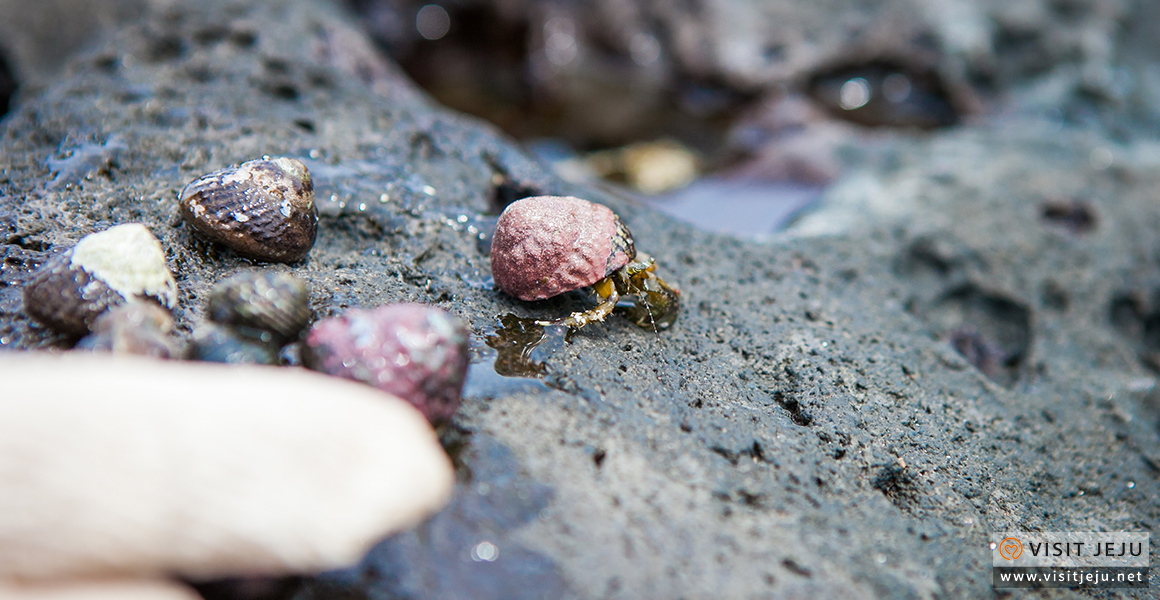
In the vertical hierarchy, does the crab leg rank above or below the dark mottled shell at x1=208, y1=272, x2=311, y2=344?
Result: below

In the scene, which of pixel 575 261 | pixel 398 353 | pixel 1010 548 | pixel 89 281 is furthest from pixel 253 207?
pixel 1010 548

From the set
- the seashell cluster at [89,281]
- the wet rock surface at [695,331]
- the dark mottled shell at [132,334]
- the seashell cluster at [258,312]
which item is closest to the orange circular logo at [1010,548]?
the wet rock surface at [695,331]

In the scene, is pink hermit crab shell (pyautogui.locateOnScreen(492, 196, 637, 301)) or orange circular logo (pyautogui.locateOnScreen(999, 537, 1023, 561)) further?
pink hermit crab shell (pyautogui.locateOnScreen(492, 196, 637, 301))

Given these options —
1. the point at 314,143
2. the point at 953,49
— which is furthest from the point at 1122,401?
the point at 953,49

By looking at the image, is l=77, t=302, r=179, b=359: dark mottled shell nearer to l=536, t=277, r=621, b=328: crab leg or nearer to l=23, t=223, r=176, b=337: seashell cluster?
l=23, t=223, r=176, b=337: seashell cluster

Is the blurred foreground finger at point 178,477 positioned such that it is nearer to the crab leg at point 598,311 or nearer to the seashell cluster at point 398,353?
the seashell cluster at point 398,353

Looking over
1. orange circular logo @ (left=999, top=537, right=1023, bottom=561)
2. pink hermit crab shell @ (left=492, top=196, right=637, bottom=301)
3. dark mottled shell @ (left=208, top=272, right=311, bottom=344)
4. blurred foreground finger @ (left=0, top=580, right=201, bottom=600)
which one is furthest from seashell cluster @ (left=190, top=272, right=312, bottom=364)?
orange circular logo @ (left=999, top=537, right=1023, bottom=561)
